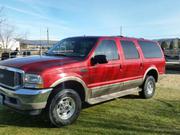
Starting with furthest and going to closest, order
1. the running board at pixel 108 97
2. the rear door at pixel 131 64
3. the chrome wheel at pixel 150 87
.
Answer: the chrome wheel at pixel 150 87, the rear door at pixel 131 64, the running board at pixel 108 97

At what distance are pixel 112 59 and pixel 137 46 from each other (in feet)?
4.94

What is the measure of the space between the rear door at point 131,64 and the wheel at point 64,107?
198 cm

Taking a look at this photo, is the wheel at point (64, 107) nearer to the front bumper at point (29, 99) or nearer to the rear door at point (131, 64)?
the front bumper at point (29, 99)

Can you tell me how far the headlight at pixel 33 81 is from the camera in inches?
181

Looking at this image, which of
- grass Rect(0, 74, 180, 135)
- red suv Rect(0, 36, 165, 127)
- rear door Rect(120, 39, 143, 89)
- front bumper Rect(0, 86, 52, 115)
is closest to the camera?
front bumper Rect(0, 86, 52, 115)

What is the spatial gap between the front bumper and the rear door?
273 centimetres

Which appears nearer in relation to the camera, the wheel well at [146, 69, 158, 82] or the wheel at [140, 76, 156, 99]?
the wheel at [140, 76, 156, 99]

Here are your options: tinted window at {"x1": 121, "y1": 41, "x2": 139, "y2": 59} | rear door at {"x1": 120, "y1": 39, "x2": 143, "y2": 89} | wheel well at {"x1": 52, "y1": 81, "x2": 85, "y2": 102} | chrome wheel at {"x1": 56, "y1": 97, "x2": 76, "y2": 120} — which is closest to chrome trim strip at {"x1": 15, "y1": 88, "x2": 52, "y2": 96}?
wheel well at {"x1": 52, "y1": 81, "x2": 85, "y2": 102}

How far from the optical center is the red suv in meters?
4.64

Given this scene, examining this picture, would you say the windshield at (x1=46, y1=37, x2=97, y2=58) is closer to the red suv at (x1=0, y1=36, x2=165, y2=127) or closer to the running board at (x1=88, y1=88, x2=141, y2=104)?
the red suv at (x1=0, y1=36, x2=165, y2=127)

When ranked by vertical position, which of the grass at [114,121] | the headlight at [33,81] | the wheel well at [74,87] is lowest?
the grass at [114,121]

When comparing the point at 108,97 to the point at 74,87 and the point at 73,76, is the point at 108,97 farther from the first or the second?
the point at 73,76

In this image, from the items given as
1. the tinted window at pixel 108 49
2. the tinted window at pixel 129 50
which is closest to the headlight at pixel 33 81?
the tinted window at pixel 108 49

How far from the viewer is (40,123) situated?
5.34 meters
